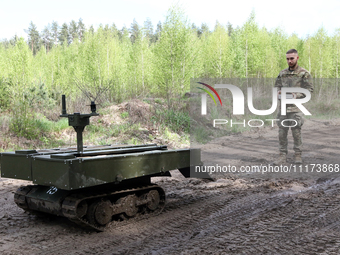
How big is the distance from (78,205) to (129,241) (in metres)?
0.82

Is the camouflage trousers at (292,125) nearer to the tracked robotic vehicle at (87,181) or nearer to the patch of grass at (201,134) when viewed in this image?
the patch of grass at (201,134)

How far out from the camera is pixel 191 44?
17312 millimetres

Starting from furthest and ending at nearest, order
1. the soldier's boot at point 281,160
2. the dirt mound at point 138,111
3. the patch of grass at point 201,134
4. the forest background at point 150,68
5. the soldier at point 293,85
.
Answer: the forest background at point 150,68, the dirt mound at point 138,111, the patch of grass at point 201,134, the soldier's boot at point 281,160, the soldier at point 293,85

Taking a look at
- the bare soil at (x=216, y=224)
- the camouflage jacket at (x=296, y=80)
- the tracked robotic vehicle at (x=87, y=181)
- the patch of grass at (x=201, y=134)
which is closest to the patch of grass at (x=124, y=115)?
the patch of grass at (x=201, y=134)

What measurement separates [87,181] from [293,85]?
20.4ft

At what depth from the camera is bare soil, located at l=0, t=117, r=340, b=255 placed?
3.89 meters

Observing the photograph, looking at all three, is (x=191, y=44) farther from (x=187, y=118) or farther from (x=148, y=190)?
(x=148, y=190)

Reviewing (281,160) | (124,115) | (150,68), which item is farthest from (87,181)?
(150,68)

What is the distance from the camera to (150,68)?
89.1 ft

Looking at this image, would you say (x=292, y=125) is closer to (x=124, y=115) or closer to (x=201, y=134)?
(x=201, y=134)

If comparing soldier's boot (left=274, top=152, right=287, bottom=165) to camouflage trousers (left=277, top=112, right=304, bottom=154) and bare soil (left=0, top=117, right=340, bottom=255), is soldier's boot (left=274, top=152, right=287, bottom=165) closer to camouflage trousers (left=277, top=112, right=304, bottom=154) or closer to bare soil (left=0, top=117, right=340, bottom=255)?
camouflage trousers (left=277, top=112, right=304, bottom=154)

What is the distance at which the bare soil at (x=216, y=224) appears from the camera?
389 centimetres

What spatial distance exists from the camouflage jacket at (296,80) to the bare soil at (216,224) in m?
2.01

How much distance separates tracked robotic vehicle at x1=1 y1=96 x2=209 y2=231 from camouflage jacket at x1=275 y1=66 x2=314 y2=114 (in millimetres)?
4429
